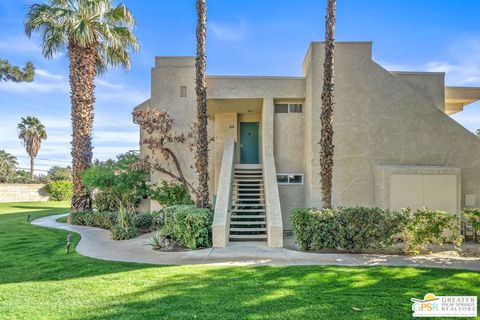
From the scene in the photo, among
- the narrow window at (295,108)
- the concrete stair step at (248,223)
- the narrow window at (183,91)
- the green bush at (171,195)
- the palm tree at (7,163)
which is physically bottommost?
the concrete stair step at (248,223)

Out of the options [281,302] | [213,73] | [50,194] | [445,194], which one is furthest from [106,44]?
[50,194]

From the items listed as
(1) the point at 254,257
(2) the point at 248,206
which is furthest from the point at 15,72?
(1) the point at 254,257

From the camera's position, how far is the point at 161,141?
13469mm

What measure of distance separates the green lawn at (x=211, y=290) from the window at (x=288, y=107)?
8131 mm

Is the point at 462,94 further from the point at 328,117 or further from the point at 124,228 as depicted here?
the point at 124,228

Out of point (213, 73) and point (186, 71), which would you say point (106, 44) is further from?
point (213, 73)

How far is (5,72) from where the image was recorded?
17.8 metres

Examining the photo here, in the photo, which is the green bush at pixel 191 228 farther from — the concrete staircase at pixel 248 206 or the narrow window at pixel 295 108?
the narrow window at pixel 295 108

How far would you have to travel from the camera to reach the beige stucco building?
10734mm

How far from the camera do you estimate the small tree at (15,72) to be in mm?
17672

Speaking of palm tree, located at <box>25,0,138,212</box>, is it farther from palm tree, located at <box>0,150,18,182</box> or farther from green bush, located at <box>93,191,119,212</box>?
palm tree, located at <box>0,150,18,182</box>

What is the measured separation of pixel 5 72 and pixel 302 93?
1727 centimetres

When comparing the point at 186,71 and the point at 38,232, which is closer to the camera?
the point at 38,232

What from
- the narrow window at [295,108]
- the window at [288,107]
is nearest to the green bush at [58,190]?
the window at [288,107]
